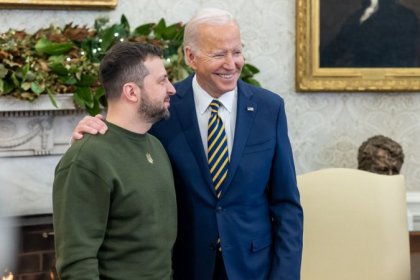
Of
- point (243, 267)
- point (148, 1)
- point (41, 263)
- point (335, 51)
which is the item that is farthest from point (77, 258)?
point (335, 51)

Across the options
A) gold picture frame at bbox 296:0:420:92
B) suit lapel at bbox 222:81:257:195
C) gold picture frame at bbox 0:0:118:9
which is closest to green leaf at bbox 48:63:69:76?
gold picture frame at bbox 0:0:118:9

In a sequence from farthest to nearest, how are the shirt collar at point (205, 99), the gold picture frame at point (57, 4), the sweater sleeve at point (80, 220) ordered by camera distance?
the gold picture frame at point (57, 4), the shirt collar at point (205, 99), the sweater sleeve at point (80, 220)

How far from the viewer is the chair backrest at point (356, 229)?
8.63 feet

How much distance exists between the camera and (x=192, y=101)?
6.52 feet

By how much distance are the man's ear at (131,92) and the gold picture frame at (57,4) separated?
1851 mm

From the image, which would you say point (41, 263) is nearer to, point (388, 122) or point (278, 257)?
point (278, 257)

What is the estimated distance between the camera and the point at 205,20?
1899 mm

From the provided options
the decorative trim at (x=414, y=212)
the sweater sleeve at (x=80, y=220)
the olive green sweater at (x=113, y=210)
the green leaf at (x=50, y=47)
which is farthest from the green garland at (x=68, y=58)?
the decorative trim at (x=414, y=212)

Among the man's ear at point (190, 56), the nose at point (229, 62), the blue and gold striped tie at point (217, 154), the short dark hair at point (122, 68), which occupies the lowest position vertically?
the blue and gold striped tie at point (217, 154)

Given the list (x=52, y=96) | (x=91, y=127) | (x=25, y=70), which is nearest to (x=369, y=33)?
(x=52, y=96)

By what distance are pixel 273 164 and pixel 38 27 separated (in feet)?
6.53

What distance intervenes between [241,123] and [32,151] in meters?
1.67

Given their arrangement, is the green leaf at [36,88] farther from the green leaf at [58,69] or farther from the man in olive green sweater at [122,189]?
the man in olive green sweater at [122,189]

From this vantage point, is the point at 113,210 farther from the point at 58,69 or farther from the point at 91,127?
the point at 58,69
